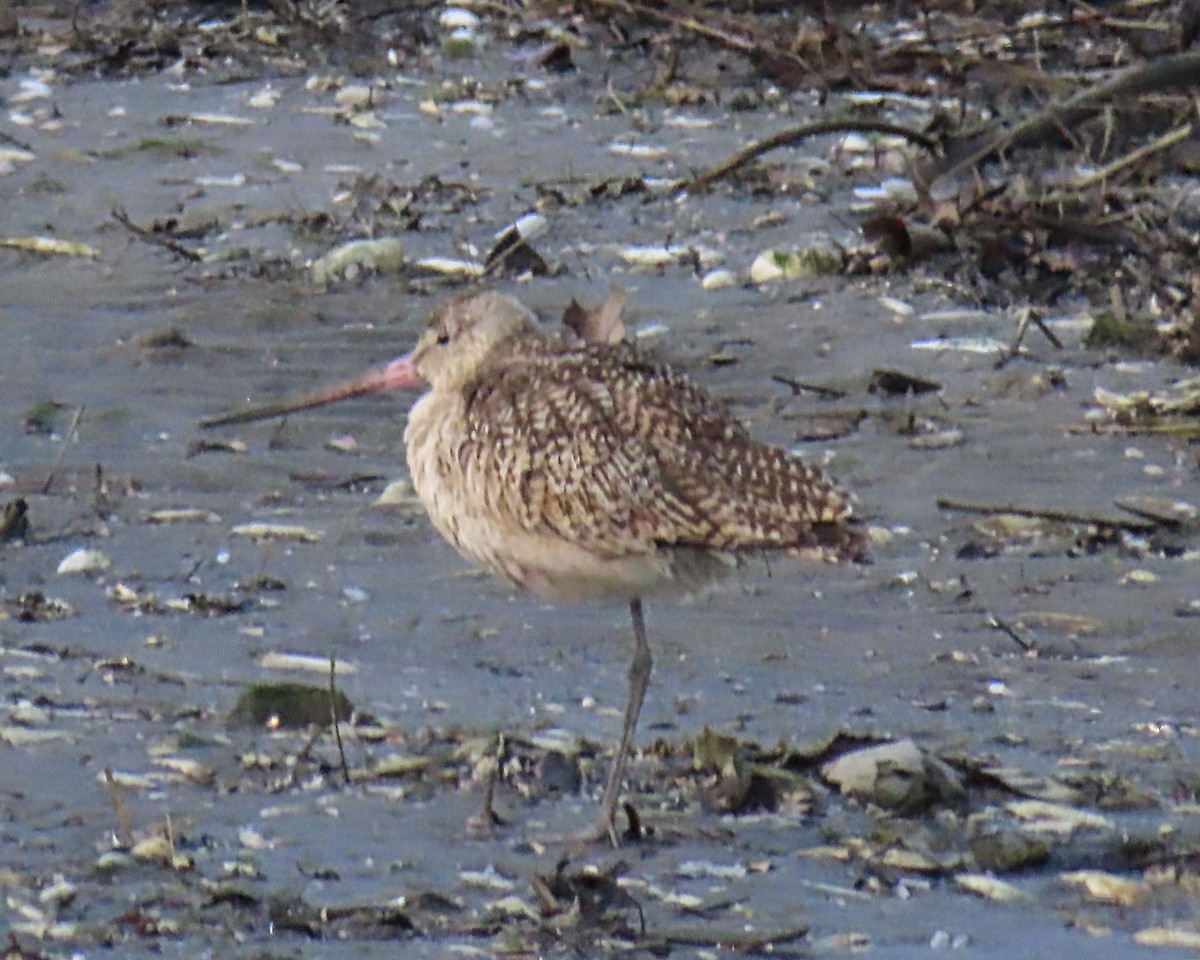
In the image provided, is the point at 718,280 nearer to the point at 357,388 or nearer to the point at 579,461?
the point at 357,388

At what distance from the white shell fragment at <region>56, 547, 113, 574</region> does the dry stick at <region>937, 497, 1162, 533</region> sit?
185 centimetres

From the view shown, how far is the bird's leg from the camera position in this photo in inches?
161

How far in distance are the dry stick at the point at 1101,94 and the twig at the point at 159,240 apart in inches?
94.0

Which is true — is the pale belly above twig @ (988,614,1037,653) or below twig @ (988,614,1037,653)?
above

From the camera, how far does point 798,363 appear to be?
6766 mm

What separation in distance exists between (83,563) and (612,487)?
1626 mm

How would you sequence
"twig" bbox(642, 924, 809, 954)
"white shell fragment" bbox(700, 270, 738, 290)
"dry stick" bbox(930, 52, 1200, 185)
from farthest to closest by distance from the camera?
"dry stick" bbox(930, 52, 1200, 185) < "white shell fragment" bbox(700, 270, 738, 290) < "twig" bbox(642, 924, 809, 954)

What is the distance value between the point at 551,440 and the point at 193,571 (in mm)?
1321

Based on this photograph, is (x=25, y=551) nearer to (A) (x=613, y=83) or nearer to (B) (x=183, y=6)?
(A) (x=613, y=83)

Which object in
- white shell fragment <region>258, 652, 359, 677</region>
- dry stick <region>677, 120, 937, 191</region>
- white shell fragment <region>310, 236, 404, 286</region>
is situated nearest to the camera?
white shell fragment <region>258, 652, 359, 677</region>

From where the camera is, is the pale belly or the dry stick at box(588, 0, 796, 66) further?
the dry stick at box(588, 0, 796, 66)

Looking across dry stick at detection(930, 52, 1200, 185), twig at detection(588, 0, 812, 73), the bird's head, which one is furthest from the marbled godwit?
twig at detection(588, 0, 812, 73)

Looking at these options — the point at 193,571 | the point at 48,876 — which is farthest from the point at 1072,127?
the point at 48,876

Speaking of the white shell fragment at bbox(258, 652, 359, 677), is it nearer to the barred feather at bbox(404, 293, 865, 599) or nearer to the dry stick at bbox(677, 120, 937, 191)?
the barred feather at bbox(404, 293, 865, 599)
